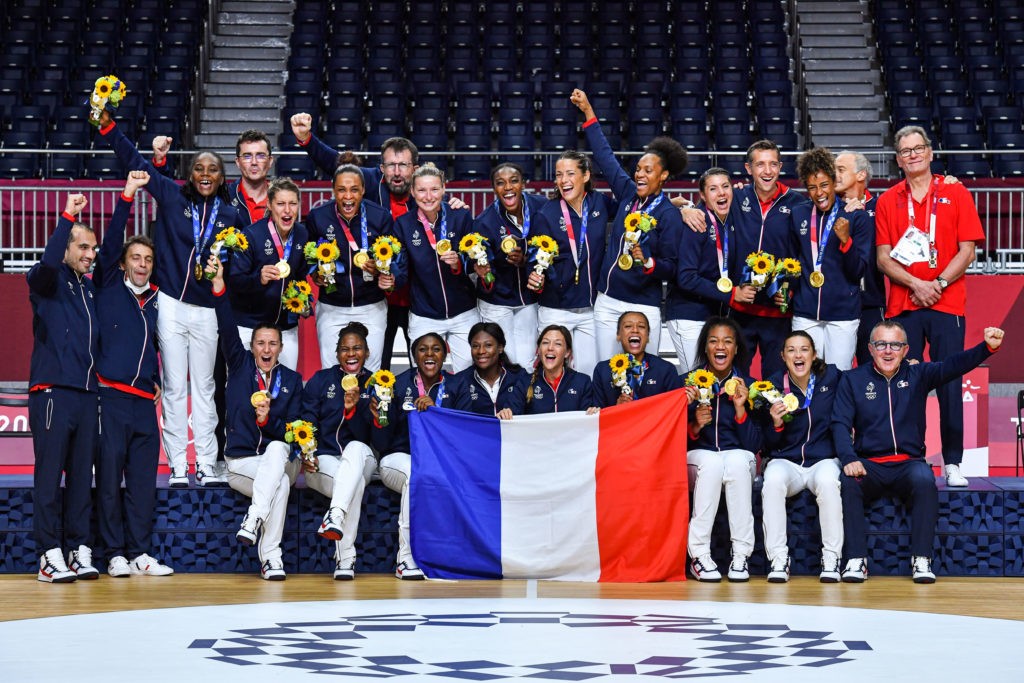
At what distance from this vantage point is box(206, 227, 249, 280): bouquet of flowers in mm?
7707

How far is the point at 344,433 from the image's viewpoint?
791cm

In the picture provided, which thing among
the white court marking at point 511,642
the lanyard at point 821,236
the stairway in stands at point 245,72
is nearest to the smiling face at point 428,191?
the lanyard at point 821,236

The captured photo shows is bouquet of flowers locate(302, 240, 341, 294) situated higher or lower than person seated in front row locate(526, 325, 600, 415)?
higher

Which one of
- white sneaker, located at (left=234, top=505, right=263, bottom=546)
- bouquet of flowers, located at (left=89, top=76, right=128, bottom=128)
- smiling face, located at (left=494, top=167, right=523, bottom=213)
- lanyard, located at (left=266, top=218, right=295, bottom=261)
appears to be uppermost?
bouquet of flowers, located at (left=89, top=76, right=128, bottom=128)

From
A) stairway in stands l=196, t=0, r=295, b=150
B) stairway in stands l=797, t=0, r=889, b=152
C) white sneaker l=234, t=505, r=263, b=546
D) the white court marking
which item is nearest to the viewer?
the white court marking

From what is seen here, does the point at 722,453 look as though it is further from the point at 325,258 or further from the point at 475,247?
the point at 325,258

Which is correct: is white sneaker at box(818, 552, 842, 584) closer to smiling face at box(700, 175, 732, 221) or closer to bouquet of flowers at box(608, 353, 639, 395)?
bouquet of flowers at box(608, 353, 639, 395)

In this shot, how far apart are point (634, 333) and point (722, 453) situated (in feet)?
2.97

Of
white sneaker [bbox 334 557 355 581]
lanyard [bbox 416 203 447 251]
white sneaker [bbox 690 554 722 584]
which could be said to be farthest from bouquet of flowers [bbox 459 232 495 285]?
white sneaker [bbox 690 554 722 584]

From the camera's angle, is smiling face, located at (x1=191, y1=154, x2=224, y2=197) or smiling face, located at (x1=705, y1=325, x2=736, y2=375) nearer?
smiling face, located at (x1=705, y1=325, x2=736, y2=375)

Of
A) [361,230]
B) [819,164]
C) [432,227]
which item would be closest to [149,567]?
[361,230]

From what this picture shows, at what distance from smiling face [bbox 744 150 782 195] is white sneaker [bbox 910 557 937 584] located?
2.47m

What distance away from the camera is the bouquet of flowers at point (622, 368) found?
7.57 meters

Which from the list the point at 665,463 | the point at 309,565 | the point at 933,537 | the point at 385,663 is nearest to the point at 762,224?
the point at 665,463
